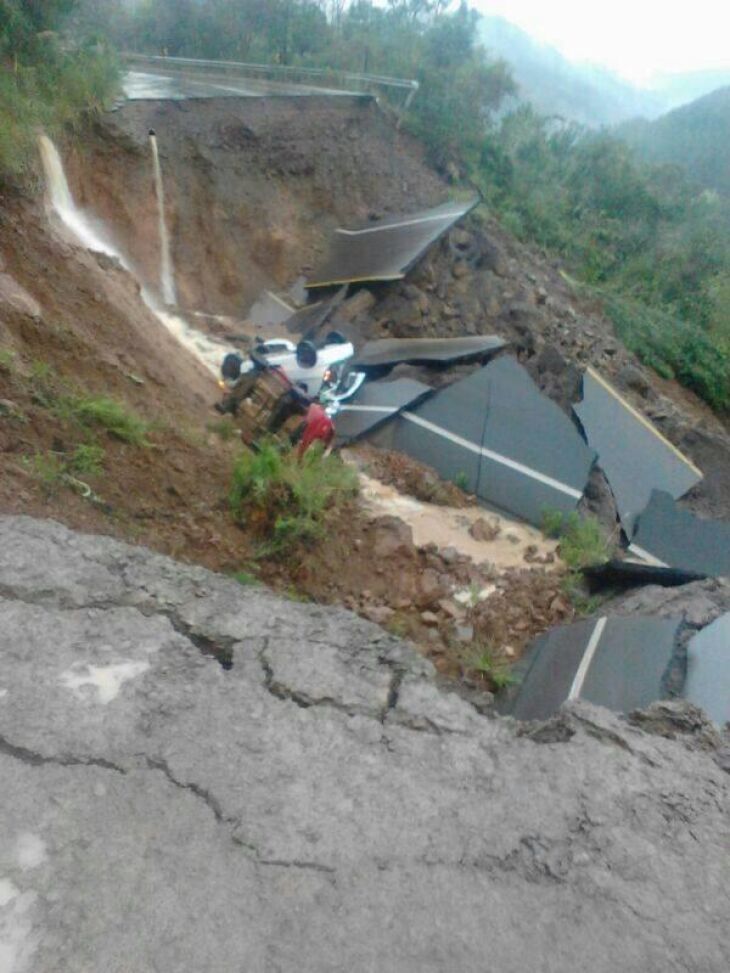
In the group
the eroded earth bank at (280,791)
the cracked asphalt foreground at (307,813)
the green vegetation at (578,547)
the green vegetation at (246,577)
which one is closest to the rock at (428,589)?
the green vegetation at (578,547)

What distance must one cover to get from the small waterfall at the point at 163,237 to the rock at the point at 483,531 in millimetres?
5964

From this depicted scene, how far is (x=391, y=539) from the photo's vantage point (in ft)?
22.4

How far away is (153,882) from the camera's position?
2.12 meters

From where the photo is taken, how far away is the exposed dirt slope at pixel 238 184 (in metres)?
11.8

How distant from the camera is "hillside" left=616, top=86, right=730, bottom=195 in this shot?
36344mm

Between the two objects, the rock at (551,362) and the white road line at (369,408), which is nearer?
the white road line at (369,408)

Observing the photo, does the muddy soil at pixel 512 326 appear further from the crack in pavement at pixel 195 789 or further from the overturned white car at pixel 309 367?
the crack in pavement at pixel 195 789

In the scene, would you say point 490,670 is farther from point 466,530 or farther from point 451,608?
point 466,530

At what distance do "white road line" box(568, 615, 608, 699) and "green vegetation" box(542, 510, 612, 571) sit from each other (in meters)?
2.07

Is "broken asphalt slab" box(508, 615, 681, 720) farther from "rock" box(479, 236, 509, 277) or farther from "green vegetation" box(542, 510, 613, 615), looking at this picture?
"rock" box(479, 236, 509, 277)

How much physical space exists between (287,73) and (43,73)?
9599 mm

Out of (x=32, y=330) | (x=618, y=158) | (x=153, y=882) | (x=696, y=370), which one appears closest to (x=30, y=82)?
(x=32, y=330)

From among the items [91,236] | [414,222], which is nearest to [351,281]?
[414,222]

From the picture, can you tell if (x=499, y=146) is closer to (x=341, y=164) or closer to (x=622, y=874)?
(x=341, y=164)
